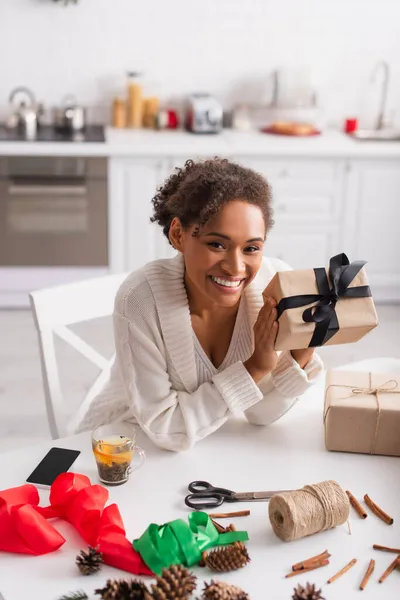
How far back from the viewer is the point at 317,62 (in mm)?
4625

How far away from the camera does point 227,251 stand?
5.25 feet

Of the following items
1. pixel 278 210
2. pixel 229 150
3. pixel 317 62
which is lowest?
pixel 278 210

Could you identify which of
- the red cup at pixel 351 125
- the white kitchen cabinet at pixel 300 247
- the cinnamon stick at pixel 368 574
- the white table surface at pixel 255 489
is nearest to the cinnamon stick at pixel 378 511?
the white table surface at pixel 255 489

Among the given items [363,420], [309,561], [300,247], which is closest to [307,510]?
[309,561]

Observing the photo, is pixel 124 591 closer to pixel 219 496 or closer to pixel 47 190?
pixel 219 496

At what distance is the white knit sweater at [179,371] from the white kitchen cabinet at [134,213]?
7.70 feet

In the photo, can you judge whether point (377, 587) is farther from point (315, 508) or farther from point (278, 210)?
point (278, 210)

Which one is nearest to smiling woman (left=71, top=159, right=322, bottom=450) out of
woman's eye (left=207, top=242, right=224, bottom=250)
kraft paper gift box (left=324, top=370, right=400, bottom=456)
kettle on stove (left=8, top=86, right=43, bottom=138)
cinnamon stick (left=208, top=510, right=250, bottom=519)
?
woman's eye (left=207, top=242, right=224, bottom=250)

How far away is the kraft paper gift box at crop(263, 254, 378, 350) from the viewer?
1548mm

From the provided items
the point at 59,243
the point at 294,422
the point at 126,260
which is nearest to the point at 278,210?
the point at 126,260

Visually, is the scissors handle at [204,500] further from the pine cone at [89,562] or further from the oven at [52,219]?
the oven at [52,219]

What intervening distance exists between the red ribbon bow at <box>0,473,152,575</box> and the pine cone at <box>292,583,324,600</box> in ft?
0.76

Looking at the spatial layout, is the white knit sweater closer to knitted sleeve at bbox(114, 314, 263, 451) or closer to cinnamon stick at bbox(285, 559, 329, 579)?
knitted sleeve at bbox(114, 314, 263, 451)

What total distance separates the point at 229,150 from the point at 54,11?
1203 millimetres
